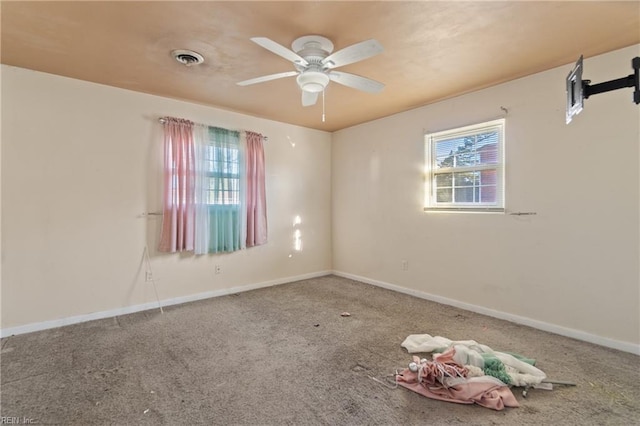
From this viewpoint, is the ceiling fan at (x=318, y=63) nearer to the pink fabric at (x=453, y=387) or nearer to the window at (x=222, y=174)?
the window at (x=222, y=174)

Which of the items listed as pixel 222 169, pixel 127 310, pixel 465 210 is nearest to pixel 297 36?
pixel 222 169

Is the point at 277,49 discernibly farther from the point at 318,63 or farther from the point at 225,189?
the point at 225,189

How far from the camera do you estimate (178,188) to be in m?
3.77

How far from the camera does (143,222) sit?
12.0 feet

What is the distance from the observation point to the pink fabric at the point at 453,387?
192 cm

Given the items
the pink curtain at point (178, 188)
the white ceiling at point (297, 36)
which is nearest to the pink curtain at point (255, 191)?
the pink curtain at point (178, 188)

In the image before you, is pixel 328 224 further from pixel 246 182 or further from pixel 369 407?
pixel 369 407

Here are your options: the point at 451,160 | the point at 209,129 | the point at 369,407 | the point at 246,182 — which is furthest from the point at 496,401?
the point at 209,129

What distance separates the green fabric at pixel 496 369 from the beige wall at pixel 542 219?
0.85 m

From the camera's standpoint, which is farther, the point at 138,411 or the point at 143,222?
the point at 143,222

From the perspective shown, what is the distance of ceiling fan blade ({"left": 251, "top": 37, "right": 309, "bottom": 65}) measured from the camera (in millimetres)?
1939

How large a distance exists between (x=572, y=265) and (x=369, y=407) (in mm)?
2382

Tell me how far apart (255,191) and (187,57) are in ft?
6.84

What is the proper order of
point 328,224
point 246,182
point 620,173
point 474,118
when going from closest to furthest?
1. point 620,173
2. point 474,118
3. point 246,182
4. point 328,224
